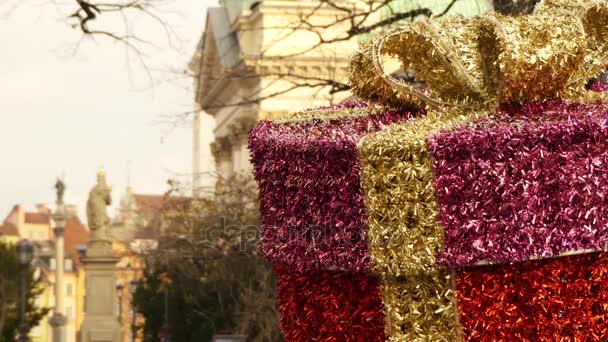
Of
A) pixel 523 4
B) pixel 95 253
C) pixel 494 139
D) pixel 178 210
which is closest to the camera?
pixel 494 139

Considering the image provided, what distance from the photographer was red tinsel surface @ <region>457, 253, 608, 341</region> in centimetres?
340

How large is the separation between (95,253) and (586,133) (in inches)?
1254

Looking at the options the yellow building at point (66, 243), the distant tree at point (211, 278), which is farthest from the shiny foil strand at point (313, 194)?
the yellow building at point (66, 243)

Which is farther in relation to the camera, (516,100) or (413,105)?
(413,105)

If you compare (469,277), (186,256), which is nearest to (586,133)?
(469,277)

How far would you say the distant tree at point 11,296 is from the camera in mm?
44500

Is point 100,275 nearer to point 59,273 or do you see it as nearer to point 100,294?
point 100,294

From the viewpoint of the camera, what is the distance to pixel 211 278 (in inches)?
1270

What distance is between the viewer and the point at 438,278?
341 centimetres

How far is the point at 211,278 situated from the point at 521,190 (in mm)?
29066

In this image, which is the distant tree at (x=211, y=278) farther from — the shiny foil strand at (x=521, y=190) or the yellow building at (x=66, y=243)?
the yellow building at (x=66, y=243)

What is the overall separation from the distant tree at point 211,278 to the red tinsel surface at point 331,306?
840 inches

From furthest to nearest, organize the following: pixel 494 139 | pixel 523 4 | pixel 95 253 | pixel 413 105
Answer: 1. pixel 95 253
2. pixel 523 4
3. pixel 413 105
4. pixel 494 139

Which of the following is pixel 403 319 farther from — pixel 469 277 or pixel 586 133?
pixel 586 133
